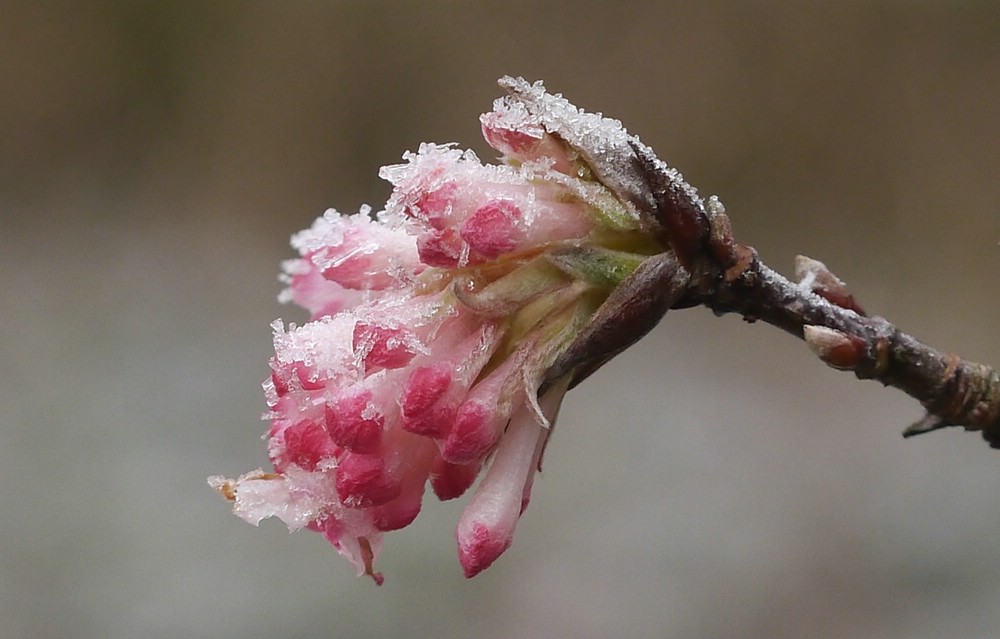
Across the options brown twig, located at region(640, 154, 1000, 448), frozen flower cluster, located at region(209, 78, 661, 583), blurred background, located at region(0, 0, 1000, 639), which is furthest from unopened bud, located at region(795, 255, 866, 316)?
blurred background, located at region(0, 0, 1000, 639)

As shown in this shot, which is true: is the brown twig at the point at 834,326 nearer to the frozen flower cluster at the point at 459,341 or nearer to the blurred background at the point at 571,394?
the frozen flower cluster at the point at 459,341

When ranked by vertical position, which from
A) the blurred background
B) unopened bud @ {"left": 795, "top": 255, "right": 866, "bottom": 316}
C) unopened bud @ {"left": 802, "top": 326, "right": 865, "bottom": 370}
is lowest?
unopened bud @ {"left": 802, "top": 326, "right": 865, "bottom": 370}

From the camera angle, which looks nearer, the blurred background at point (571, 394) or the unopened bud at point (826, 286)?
the unopened bud at point (826, 286)

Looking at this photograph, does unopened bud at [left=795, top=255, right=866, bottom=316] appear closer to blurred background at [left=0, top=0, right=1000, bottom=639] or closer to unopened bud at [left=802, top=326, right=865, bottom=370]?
unopened bud at [left=802, top=326, right=865, bottom=370]

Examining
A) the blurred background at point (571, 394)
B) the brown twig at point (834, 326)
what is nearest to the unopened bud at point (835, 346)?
the brown twig at point (834, 326)

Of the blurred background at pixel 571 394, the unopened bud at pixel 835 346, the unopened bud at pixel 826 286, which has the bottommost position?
the unopened bud at pixel 835 346

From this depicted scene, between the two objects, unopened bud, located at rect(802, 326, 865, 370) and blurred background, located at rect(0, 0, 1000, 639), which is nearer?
Result: unopened bud, located at rect(802, 326, 865, 370)

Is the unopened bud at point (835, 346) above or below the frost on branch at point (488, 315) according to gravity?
below
